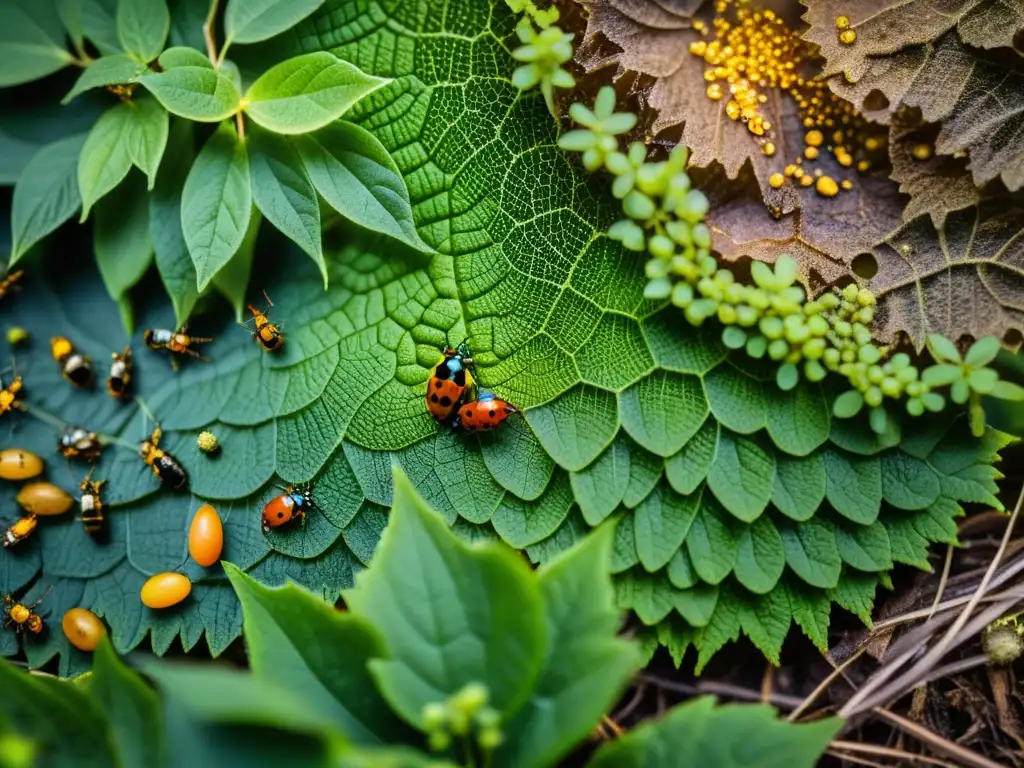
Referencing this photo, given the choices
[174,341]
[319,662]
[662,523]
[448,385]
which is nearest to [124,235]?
[174,341]

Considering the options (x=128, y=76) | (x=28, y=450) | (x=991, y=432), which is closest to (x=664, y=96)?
(x=991, y=432)

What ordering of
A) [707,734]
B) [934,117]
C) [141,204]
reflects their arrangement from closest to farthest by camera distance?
1. [707,734]
2. [934,117]
3. [141,204]

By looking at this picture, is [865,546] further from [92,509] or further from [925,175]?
[92,509]

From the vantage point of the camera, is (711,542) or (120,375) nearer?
(711,542)

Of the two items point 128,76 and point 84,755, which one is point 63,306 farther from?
point 84,755

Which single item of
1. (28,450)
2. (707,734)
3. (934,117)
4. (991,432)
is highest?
(934,117)

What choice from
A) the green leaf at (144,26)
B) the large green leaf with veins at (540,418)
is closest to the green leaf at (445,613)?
the large green leaf with veins at (540,418)
